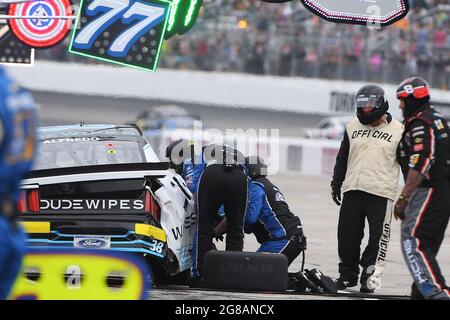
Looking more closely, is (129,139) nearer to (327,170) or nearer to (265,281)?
(265,281)

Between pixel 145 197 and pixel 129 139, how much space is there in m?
1.01

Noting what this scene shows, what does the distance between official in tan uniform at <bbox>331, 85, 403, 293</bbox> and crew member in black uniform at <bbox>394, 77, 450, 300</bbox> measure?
1601 millimetres

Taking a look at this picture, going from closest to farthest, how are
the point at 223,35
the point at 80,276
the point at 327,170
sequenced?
the point at 80,276 → the point at 327,170 → the point at 223,35

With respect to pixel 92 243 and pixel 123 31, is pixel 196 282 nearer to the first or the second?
pixel 92 243

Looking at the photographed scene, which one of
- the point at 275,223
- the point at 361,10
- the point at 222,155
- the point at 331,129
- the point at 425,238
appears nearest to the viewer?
the point at 425,238

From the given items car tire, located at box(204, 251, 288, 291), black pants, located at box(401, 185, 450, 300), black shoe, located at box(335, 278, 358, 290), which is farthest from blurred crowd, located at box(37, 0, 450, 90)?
black pants, located at box(401, 185, 450, 300)

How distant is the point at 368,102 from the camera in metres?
9.13

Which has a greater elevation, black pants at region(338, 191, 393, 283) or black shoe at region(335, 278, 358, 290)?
black pants at region(338, 191, 393, 283)

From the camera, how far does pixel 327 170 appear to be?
25859mm

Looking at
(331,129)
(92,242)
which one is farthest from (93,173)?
(331,129)

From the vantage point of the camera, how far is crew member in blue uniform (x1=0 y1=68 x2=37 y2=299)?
386 centimetres

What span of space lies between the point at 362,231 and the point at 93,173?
2.53 m

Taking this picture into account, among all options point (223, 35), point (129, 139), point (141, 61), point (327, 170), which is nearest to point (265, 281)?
point (129, 139)

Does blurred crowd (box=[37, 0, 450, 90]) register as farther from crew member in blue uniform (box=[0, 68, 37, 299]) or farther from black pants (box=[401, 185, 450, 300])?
crew member in blue uniform (box=[0, 68, 37, 299])
